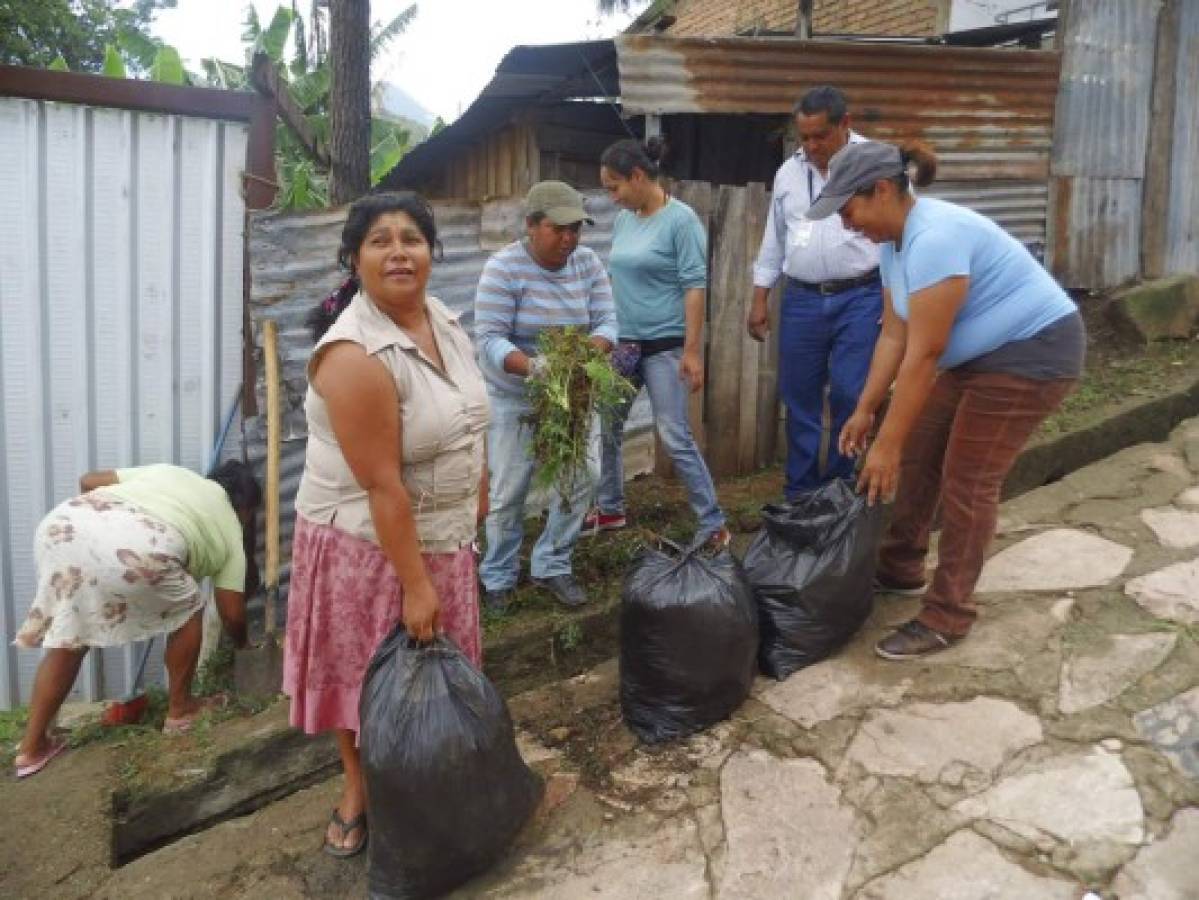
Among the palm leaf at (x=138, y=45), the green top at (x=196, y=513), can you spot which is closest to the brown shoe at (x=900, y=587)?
the green top at (x=196, y=513)

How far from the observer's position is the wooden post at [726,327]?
204 inches

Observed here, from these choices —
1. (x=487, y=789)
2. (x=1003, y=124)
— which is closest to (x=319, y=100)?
(x=1003, y=124)

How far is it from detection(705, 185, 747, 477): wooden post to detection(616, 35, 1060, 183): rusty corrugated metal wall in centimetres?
83

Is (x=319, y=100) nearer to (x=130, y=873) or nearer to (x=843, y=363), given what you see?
(x=843, y=363)

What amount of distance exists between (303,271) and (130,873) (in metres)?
2.47

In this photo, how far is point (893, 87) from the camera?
6148 millimetres

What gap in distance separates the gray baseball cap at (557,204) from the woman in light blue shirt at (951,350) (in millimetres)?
902

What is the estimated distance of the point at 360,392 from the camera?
2189 mm

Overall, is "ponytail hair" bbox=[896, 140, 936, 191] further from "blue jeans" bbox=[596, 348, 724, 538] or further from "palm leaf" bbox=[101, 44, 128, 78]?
"palm leaf" bbox=[101, 44, 128, 78]

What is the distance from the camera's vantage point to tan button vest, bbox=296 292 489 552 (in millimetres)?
2301

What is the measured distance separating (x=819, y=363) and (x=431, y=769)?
8.35ft

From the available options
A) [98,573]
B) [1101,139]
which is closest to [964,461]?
[98,573]

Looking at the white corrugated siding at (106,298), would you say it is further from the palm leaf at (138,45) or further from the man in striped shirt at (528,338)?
the palm leaf at (138,45)

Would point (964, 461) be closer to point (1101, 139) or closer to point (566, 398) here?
point (566, 398)
